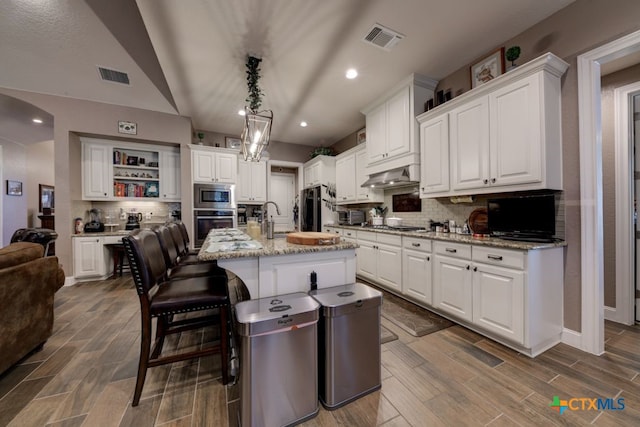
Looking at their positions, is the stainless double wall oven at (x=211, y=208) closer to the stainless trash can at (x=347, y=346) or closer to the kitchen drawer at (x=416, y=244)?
the kitchen drawer at (x=416, y=244)

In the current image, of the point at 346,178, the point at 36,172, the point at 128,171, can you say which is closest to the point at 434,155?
the point at 346,178

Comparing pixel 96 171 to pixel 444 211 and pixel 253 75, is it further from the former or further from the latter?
pixel 444 211

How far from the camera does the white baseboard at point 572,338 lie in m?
1.93

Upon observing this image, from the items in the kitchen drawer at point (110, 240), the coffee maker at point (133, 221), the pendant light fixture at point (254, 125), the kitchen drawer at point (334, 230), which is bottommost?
the kitchen drawer at point (110, 240)

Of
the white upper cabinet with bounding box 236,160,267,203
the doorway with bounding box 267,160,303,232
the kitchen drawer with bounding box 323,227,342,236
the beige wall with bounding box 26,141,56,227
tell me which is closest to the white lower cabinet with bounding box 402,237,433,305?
the kitchen drawer with bounding box 323,227,342,236

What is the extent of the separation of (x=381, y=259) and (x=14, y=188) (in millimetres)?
7636

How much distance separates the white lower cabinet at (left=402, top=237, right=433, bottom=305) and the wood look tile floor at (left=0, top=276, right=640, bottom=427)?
0.52m

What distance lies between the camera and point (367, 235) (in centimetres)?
362

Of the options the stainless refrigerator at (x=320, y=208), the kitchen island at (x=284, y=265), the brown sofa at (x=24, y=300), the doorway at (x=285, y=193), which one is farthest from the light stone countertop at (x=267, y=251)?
the doorway at (x=285, y=193)

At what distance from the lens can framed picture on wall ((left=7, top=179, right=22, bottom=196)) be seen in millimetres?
4832

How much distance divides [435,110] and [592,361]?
8.68 feet

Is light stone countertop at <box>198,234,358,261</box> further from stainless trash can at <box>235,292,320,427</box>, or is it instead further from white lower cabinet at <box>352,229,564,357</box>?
white lower cabinet at <box>352,229,564,357</box>

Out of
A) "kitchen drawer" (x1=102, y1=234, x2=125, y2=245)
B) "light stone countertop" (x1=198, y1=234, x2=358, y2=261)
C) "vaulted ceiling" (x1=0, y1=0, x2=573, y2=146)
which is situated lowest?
"kitchen drawer" (x1=102, y1=234, x2=125, y2=245)

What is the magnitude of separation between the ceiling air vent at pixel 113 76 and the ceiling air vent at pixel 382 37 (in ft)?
11.2
